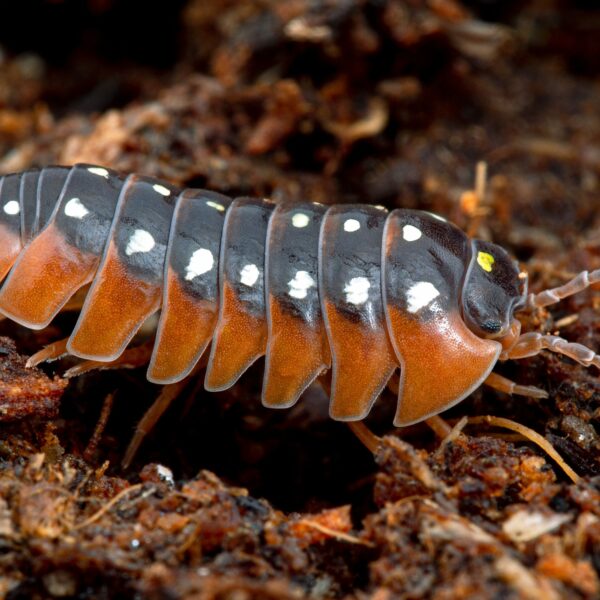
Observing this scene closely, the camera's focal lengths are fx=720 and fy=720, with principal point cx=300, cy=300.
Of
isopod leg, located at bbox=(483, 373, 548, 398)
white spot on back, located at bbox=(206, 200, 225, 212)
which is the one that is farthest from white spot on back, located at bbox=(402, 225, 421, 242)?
white spot on back, located at bbox=(206, 200, 225, 212)

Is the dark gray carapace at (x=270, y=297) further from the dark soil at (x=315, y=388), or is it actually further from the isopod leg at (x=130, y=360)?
the dark soil at (x=315, y=388)

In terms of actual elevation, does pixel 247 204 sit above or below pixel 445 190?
above

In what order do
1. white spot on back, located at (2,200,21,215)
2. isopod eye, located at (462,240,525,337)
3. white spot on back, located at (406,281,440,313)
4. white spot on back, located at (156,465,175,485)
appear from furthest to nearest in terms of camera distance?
1. white spot on back, located at (2,200,21,215)
2. isopod eye, located at (462,240,525,337)
3. white spot on back, located at (406,281,440,313)
4. white spot on back, located at (156,465,175,485)

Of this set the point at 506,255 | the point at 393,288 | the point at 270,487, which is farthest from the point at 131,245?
the point at 506,255

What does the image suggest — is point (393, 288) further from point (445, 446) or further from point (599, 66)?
point (599, 66)

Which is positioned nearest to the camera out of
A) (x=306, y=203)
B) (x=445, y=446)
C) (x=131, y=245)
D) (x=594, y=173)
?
(x=445, y=446)

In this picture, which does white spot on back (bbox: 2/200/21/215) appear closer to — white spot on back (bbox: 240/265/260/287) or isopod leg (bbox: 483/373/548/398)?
white spot on back (bbox: 240/265/260/287)
